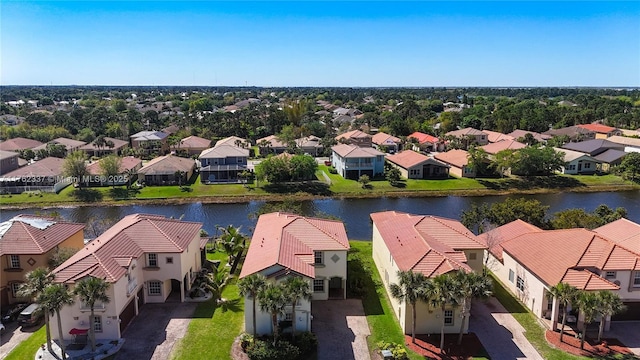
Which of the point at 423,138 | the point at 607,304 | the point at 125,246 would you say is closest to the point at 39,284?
the point at 125,246

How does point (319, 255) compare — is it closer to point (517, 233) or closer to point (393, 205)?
point (517, 233)

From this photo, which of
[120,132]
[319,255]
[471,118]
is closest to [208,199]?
[319,255]

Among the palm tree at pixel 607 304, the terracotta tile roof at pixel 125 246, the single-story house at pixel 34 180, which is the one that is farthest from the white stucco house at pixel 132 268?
the single-story house at pixel 34 180

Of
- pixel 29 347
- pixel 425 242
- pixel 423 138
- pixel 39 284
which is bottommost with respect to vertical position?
pixel 29 347

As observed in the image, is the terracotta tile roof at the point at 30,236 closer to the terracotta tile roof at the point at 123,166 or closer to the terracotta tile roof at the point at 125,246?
the terracotta tile roof at the point at 125,246

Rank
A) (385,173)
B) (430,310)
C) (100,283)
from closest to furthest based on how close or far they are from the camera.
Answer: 1. (100,283)
2. (430,310)
3. (385,173)

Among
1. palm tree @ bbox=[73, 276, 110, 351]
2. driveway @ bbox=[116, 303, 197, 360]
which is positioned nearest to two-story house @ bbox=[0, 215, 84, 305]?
driveway @ bbox=[116, 303, 197, 360]

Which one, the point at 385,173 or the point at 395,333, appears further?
the point at 385,173

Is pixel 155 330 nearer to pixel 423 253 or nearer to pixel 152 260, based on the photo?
pixel 152 260
